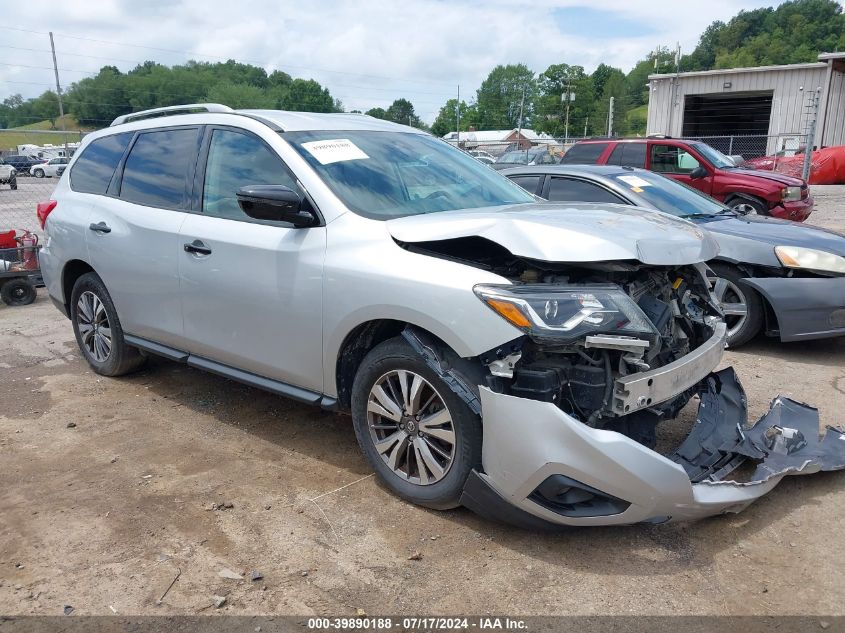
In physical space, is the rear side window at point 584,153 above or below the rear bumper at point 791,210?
above

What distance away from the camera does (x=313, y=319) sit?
3447 mm

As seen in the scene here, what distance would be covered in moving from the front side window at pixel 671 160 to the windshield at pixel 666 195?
4.98m

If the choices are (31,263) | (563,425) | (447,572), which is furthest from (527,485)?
(31,263)

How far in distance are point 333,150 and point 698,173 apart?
29.9 ft

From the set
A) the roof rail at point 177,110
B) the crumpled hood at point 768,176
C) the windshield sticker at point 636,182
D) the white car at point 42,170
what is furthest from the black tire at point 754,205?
the white car at point 42,170

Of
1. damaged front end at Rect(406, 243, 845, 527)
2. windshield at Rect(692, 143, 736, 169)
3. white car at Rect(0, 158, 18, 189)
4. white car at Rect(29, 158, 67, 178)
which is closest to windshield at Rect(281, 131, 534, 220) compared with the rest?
damaged front end at Rect(406, 243, 845, 527)

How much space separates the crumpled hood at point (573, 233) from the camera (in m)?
2.81

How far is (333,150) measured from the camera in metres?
3.76

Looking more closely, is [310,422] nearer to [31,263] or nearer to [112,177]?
[112,177]

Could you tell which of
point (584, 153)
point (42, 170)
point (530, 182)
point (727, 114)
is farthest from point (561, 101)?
point (530, 182)

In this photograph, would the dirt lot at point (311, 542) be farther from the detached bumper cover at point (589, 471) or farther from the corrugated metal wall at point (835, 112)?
the corrugated metal wall at point (835, 112)

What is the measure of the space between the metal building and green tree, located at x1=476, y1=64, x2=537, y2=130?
75133mm

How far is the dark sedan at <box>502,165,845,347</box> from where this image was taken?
5.20 metres

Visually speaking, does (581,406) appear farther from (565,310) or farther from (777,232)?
(777,232)
